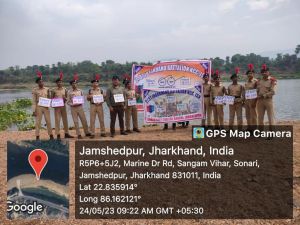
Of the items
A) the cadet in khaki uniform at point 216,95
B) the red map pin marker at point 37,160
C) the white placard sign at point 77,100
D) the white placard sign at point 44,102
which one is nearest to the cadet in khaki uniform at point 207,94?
the cadet in khaki uniform at point 216,95

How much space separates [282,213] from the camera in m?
4.77

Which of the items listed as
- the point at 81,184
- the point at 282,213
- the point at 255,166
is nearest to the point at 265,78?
the point at 255,166

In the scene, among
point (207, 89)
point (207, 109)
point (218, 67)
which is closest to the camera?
point (207, 89)

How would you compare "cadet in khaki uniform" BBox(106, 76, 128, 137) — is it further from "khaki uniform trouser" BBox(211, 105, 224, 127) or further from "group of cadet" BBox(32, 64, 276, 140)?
"khaki uniform trouser" BBox(211, 105, 224, 127)

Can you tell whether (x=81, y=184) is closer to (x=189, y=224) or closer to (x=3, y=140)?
(x=189, y=224)

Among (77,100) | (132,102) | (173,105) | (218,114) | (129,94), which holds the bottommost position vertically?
(218,114)

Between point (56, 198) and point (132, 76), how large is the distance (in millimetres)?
7397

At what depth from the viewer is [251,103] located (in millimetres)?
9570

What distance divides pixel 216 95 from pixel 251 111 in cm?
99

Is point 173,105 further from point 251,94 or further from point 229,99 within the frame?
point 251,94

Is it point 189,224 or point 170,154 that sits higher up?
point 170,154

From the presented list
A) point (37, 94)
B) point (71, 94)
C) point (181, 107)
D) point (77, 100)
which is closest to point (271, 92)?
point (181, 107)

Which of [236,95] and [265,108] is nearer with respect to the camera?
[265,108]

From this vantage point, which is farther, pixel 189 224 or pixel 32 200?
pixel 189 224
